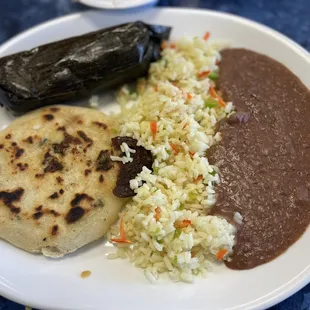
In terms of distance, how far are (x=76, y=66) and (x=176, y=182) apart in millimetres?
1033

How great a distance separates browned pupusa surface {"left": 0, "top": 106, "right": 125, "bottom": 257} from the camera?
7.50 ft

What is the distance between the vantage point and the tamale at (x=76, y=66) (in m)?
2.76

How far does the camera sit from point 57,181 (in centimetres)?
241

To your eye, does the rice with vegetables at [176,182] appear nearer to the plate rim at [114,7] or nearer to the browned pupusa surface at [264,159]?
the browned pupusa surface at [264,159]

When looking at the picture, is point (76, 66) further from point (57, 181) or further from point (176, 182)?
point (176, 182)

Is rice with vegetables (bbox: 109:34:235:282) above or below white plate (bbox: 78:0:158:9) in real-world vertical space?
below

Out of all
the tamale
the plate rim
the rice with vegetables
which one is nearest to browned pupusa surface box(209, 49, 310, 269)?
the rice with vegetables

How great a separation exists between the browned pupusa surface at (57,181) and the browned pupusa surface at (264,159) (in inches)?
24.7

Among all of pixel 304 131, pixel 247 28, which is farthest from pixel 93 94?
pixel 304 131

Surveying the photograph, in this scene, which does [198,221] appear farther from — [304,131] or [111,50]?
[111,50]

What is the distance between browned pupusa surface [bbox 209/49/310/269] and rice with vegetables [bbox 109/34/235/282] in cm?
8

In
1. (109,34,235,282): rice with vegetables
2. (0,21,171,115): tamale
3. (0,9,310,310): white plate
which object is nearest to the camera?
(0,9,310,310): white plate

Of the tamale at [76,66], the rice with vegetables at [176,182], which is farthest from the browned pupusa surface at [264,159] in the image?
the tamale at [76,66]

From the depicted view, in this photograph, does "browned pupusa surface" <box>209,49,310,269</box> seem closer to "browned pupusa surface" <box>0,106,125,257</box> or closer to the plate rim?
"browned pupusa surface" <box>0,106,125,257</box>
